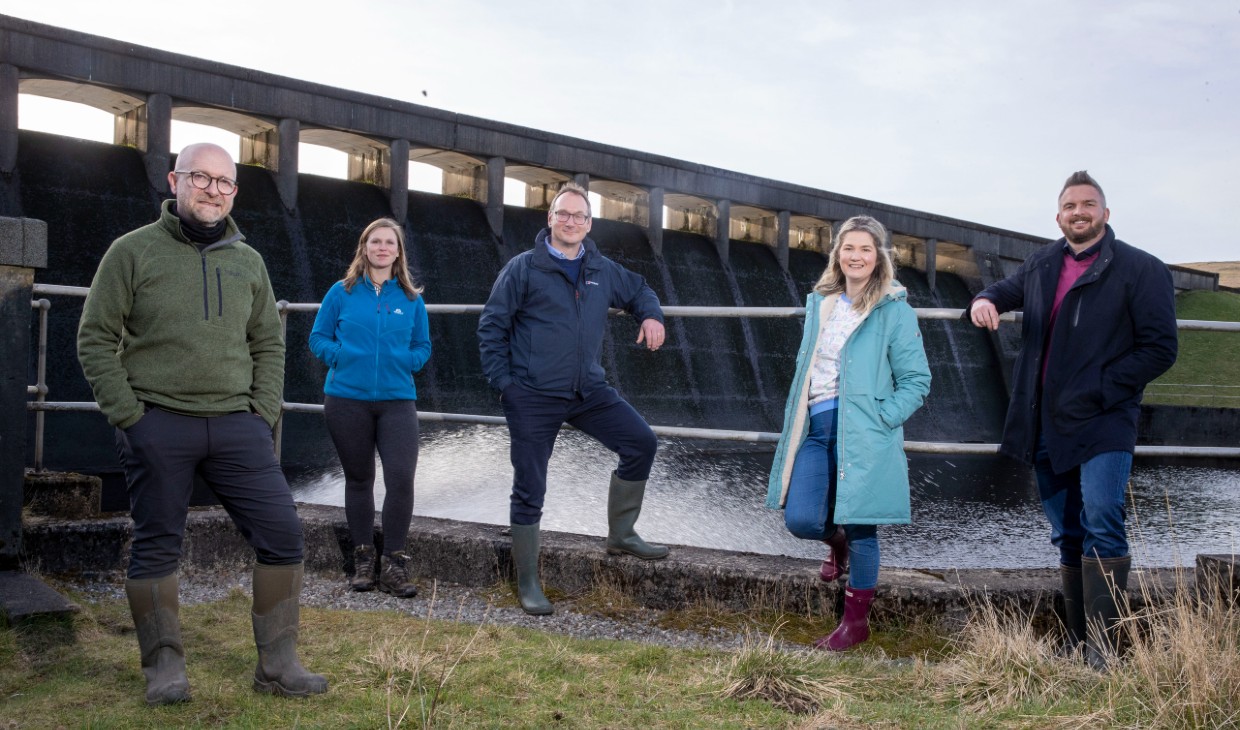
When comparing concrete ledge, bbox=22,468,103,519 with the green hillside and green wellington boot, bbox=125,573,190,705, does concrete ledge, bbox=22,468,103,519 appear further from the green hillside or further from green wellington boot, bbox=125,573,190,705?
the green hillside

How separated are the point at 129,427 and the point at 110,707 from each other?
0.68 m

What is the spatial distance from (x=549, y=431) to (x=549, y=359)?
273 mm

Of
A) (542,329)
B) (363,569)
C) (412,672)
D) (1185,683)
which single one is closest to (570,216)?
(542,329)

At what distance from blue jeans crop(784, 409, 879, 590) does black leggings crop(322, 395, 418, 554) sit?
1.46m

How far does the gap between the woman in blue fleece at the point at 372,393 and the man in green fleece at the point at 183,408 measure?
114 cm

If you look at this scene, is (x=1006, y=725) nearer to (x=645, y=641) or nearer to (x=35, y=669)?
(x=645, y=641)

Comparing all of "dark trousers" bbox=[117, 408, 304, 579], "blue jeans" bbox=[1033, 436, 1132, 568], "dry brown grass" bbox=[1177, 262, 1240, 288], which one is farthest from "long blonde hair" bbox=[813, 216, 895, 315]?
"dry brown grass" bbox=[1177, 262, 1240, 288]

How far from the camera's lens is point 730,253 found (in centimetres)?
2323

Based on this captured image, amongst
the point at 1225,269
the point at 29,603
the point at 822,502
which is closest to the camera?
the point at 29,603

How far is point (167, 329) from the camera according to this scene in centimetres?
254

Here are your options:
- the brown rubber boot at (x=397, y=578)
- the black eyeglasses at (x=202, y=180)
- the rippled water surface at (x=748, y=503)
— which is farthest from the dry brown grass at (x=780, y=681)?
the rippled water surface at (x=748, y=503)

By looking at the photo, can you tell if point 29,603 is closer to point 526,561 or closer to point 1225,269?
point 526,561

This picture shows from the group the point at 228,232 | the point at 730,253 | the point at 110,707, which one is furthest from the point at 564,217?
the point at 730,253

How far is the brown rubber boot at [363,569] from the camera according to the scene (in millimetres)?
3861
